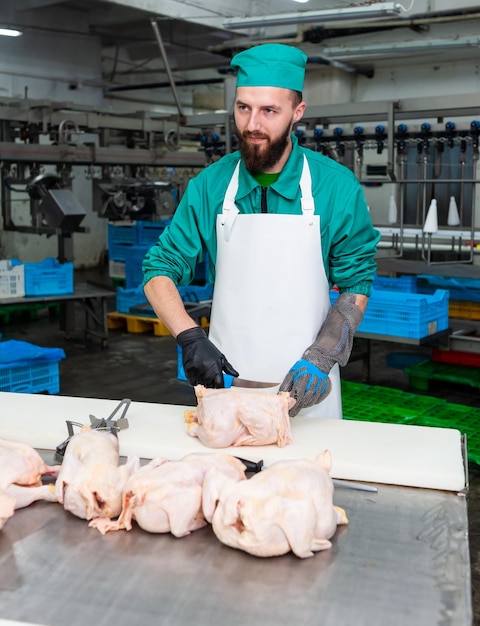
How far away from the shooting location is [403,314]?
18.1 feet

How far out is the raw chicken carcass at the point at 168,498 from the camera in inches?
61.0

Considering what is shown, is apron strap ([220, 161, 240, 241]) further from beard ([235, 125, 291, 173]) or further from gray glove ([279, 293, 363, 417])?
gray glove ([279, 293, 363, 417])

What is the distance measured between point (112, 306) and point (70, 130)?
343cm

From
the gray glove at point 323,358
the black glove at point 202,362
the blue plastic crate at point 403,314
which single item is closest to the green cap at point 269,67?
the gray glove at point 323,358

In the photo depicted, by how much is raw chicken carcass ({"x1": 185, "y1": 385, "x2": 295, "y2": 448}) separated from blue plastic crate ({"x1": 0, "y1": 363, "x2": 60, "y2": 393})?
164 inches

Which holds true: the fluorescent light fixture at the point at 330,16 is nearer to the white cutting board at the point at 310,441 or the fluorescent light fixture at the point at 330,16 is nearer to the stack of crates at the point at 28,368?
the stack of crates at the point at 28,368

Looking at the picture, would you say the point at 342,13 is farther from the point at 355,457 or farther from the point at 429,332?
the point at 355,457

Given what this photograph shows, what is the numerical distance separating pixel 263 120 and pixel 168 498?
130 cm

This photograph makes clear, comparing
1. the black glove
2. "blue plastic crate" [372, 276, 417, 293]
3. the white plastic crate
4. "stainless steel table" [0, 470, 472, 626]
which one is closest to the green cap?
the black glove

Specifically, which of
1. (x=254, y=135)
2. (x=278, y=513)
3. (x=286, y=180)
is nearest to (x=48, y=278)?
(x=286, y=180)

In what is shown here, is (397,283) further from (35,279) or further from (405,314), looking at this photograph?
(35,279)

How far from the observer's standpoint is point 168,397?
6418 mm

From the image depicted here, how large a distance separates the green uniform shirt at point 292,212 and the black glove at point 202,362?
35cm

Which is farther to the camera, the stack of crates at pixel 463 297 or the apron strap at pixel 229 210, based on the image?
the stack of crates at pixel 463 297
